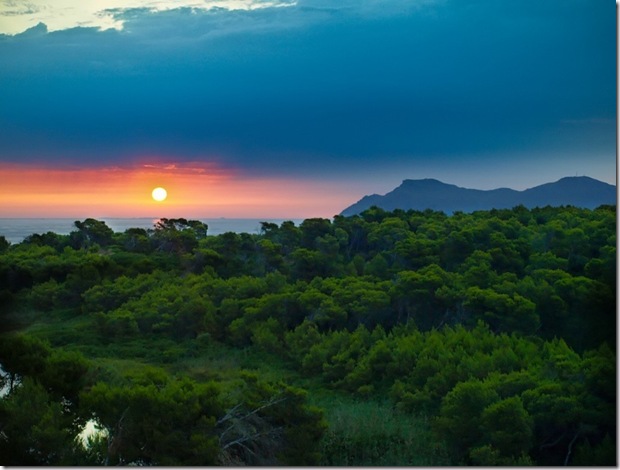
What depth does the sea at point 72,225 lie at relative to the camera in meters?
7.10

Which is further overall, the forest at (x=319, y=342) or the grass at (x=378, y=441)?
the grass at (x=378, y=441)

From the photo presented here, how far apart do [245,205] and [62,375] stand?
2.81m

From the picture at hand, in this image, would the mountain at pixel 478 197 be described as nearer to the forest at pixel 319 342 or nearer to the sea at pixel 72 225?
the forest at pixel 319 342

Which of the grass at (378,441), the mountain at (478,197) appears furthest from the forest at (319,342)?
the mountain at (478,197)

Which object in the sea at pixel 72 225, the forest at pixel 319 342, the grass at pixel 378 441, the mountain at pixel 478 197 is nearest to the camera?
the forest at pixel 319 342

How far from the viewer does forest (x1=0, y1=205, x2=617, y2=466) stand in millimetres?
4402

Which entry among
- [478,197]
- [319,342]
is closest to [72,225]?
[319,342]

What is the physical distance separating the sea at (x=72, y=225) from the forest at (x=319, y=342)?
11cm

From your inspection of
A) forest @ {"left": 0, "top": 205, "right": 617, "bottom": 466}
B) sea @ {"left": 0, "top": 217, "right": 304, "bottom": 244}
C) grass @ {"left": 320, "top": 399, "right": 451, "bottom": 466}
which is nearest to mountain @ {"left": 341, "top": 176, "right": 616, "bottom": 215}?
forest @ {"left": 0, "top": 205, "right": 617, "bottom": 466}

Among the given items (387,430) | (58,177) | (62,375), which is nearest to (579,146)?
(387,430)

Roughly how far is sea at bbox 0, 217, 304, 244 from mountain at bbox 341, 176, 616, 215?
42.7 inches

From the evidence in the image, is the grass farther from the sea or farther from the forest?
the sea

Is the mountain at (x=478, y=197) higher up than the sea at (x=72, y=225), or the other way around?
the mountain at (x=478, y=197)

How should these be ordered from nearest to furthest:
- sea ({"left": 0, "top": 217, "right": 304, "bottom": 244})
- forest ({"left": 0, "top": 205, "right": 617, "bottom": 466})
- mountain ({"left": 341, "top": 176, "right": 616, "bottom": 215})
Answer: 1. forest ({"left": 0, "top": 205, "right": 617, "bottom": 466})
2. mountain ({"left": 341, "top": 176, "right": 616, "bottom": 215})
3. sea ({"left": 0, "top": 217, "right": 304, "bottom": 244})
